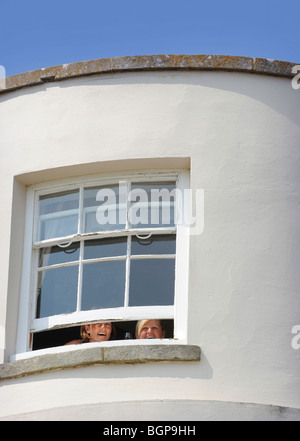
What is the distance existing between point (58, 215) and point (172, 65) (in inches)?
76.9

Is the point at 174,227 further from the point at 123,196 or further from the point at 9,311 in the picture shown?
the point at 9,311

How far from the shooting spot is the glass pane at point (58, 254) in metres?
13.9

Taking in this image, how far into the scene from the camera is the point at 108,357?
12961mm

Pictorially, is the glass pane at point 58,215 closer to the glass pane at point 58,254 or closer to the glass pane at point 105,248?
the glass pane at point 58,254

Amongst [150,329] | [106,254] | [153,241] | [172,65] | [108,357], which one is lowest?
[108,357]

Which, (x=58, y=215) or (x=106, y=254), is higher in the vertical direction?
(x=58, y=215)

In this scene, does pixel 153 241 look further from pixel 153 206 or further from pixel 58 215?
pixel 58 215

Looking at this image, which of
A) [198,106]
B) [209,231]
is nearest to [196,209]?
[209,231]

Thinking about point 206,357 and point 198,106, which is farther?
point 198,106

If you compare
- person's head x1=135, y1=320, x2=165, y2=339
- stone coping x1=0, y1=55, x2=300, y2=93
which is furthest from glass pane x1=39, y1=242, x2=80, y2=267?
stone coping x1=0, y1=55, x2=300, y2=93

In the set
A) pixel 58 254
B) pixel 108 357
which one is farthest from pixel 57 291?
pixel 108 357

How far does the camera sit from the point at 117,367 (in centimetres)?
A: 1296
